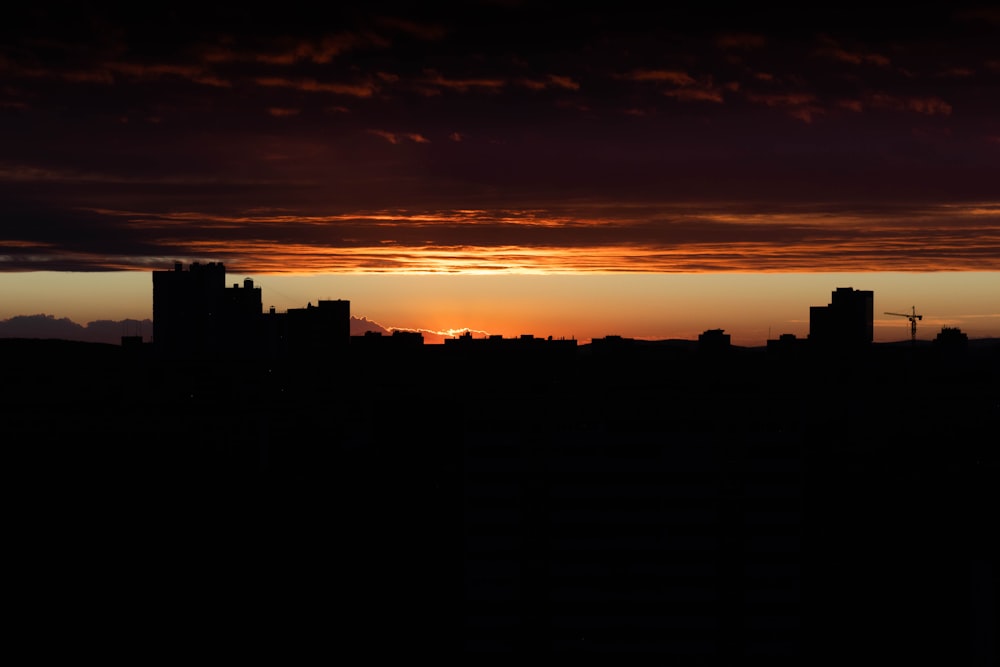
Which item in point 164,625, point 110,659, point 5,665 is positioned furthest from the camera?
point 164,625

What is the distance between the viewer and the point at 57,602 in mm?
199500

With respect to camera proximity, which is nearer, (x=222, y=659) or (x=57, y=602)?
(x=222, y=659)

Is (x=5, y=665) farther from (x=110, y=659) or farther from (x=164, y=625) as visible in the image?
(x=164, y=625)

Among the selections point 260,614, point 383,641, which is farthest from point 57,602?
point 383,641

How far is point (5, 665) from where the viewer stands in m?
169

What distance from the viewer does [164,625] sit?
193625 millimetres

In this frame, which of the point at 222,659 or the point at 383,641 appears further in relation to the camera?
the point at 383,641

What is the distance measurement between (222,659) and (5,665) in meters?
31.0

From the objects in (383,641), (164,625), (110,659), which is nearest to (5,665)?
(110,659)

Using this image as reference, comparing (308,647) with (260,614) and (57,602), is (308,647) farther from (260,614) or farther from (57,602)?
(57,602)

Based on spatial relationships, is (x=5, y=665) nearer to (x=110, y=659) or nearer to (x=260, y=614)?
(x=110, y=659)

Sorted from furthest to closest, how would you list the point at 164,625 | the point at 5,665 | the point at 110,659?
the point at 164,625
the point at 110,659
the point at 5,665

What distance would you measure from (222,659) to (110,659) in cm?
1689

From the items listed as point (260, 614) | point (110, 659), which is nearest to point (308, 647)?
point (260, 614)
